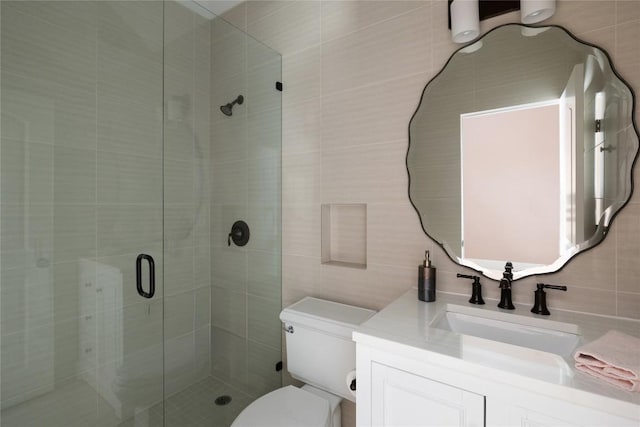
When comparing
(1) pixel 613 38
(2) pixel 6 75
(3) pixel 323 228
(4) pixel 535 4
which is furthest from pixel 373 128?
(2) pixel 6 75

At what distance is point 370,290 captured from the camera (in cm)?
149

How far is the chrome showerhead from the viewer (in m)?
1.65

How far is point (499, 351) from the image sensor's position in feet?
2.59

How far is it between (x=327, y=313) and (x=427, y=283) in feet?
1.61

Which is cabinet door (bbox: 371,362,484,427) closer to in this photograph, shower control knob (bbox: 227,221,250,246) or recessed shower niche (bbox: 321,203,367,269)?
recessed shower niche (bbox: 321,203,367,269)

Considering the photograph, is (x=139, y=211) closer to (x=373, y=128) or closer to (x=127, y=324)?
(x=127, y=324)

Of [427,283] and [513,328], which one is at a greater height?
[427,283]

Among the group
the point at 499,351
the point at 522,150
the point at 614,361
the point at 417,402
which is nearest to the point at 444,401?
the point at 417,402

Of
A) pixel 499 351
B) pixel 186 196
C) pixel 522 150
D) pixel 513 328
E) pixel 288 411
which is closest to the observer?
pixel 499 351

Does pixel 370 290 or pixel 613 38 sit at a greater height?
pixel 613 38

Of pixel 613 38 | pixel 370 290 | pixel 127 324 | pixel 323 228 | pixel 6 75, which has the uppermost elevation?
pixel 613 38

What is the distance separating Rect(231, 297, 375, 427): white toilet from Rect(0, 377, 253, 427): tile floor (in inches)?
16.4

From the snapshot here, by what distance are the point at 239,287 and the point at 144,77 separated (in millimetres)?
1129

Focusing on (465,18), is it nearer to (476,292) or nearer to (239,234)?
(476,292)
